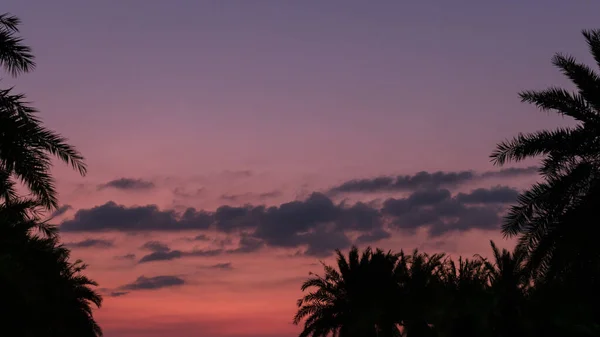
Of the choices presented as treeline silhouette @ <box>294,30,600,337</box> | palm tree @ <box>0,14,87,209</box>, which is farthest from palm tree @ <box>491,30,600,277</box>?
palm tree @ <box>0,14,87,209</box>

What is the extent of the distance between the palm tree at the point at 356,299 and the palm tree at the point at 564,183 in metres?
23.8

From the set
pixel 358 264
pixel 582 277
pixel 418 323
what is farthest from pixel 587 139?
pixel 358 264

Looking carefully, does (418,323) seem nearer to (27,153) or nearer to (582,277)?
(582,277)

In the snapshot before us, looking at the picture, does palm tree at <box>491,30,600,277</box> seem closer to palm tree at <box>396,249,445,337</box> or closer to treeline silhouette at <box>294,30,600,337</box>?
treeline silhouette at <box>294,30,600,337</box>

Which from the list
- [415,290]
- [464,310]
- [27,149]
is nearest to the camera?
[27,149]

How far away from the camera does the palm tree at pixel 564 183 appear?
27.4m

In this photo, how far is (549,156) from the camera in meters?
28.4

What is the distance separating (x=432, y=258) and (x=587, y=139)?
25.3 m

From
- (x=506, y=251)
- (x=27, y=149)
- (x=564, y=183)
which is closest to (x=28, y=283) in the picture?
(x=27, y=149)

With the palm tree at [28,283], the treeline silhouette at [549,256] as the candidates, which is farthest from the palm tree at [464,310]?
the palm tree at [28,283]

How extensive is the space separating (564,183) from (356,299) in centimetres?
2864

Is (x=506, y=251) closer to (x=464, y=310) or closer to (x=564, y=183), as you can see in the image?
(x=464, y=310)

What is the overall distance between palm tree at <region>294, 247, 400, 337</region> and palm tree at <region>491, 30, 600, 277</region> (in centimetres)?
2381

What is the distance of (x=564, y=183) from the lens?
90.6 ft
